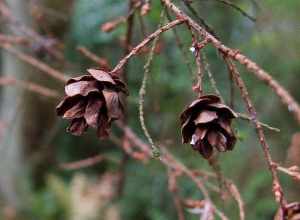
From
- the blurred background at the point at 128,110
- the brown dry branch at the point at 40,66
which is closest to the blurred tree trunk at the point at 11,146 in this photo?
the blurred background at the point at 128,110

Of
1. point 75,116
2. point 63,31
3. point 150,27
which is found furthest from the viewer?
point 63,31

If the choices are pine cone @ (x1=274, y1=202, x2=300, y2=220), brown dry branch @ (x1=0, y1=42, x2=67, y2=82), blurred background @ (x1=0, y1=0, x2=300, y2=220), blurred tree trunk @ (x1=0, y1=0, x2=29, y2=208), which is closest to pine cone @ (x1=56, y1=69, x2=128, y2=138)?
pine cone @ (x1=274, y1=202, x2=300, y2=220)

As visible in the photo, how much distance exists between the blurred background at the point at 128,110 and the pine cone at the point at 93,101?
63cm

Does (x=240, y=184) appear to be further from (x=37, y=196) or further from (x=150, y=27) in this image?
(x=37, y=196)

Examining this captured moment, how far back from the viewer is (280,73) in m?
1.79

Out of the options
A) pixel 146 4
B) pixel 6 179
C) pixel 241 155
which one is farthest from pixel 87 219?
pixel 146 4

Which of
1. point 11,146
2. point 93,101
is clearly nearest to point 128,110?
point 11,146

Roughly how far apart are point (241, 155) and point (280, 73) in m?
0.28

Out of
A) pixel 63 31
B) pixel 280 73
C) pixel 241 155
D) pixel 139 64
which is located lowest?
pixel 241 155

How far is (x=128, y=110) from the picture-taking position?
2025mm

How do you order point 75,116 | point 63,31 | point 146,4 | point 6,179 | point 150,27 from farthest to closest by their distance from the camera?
point 6,179, point 63,31, point 150,27, point 146,4, point 75,116

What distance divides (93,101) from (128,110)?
145cm

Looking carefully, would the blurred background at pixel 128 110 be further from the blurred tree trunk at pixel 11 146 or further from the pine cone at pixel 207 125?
the pine cone at pixel 207 125

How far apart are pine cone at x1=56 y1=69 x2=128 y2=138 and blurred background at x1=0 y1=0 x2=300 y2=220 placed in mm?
635
